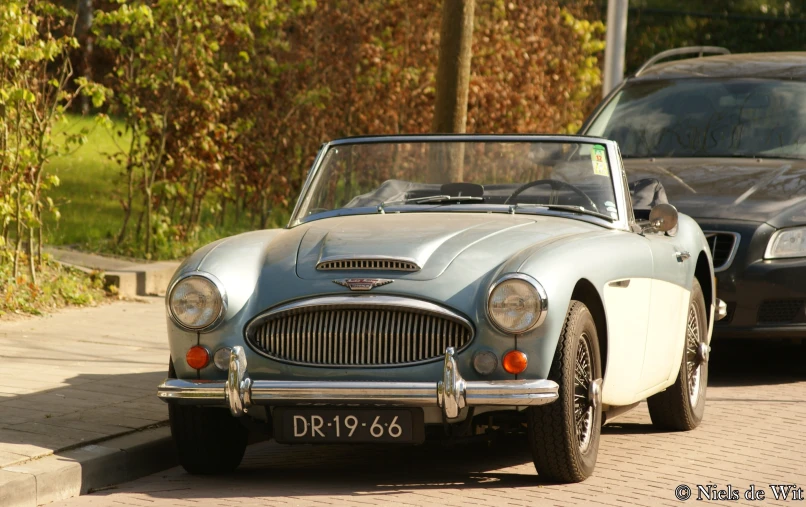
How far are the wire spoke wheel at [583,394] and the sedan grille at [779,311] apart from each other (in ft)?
10.5

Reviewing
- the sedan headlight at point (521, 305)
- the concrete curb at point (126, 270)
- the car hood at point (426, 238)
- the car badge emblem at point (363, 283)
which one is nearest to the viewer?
the sedan headlight at point (521, 305)

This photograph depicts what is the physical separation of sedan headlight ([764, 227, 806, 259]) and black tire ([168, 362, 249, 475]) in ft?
13.4

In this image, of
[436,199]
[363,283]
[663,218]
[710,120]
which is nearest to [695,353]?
[663,218]

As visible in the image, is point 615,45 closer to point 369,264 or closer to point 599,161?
point 599,161

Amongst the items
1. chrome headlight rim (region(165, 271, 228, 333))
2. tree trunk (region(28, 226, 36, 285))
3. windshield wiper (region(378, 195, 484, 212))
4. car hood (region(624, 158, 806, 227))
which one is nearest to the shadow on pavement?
car hood (region(624, 158, 806, 227))

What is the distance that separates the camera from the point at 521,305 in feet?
17.5

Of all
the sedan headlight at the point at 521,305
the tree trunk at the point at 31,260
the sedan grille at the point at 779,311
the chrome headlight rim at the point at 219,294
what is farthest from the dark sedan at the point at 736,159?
the tree trunk at the point at 31,260

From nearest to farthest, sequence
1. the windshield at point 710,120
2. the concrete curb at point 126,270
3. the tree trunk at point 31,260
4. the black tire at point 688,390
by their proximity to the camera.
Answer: the black tire at point 688,390 → the windshield at point 710,120 → the tree trunk at point 31,260 → the concrete curb at point 126,270

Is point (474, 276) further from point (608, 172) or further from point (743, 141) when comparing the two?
point (743, 141)

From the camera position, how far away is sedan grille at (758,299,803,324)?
858 centimetres

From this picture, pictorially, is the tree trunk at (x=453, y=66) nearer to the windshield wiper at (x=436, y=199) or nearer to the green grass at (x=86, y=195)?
the green grass at (x=86, y=195)

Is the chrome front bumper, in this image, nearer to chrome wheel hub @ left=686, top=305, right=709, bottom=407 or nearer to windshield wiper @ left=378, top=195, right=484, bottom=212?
windshield wiper @ left=378, top=195, right=484, bottom=212

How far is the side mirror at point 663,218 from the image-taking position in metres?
6.69

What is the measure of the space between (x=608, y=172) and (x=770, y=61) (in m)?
4.60
